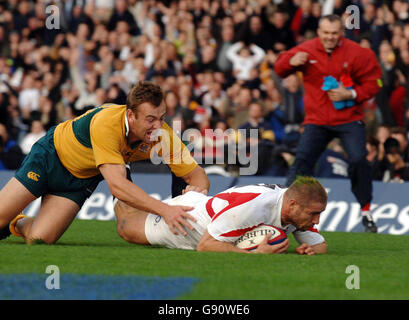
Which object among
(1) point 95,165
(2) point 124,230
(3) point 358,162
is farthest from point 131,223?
(3) point 358,162

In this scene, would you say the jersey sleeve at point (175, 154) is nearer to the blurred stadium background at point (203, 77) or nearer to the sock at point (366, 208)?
the sock at point (366, 208)

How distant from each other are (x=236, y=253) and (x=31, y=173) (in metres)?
2.16

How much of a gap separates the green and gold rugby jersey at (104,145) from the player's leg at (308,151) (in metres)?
2.32

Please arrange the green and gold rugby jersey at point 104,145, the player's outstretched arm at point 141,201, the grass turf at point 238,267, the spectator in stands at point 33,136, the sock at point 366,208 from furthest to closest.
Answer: the spectator in stands at point 33,136
the sock at point 366,208
the green and gold rugby jersey at point 104,145
the player's outstretched arm at point 141,201
the grass turf at point 238,267

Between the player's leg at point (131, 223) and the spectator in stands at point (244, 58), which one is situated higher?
the spectator in stands at point (244, 58)

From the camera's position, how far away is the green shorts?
797 centimetres

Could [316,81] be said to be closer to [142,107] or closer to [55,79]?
[142,107]

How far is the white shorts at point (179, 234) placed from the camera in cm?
741

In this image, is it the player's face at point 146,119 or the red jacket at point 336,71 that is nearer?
the player's face at point 146,119

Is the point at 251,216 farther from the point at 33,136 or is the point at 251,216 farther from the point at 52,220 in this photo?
the point at 33,136

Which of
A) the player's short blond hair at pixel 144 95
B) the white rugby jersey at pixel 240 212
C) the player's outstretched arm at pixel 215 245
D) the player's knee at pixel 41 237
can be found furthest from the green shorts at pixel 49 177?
the player's outstretched arm at pixel 215 245

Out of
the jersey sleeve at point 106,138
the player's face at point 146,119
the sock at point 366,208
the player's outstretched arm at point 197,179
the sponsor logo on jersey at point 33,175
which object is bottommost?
the sock at point 366,208

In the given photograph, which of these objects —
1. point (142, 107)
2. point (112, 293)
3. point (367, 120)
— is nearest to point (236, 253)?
point (142, 107)

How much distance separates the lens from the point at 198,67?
55.7ft
